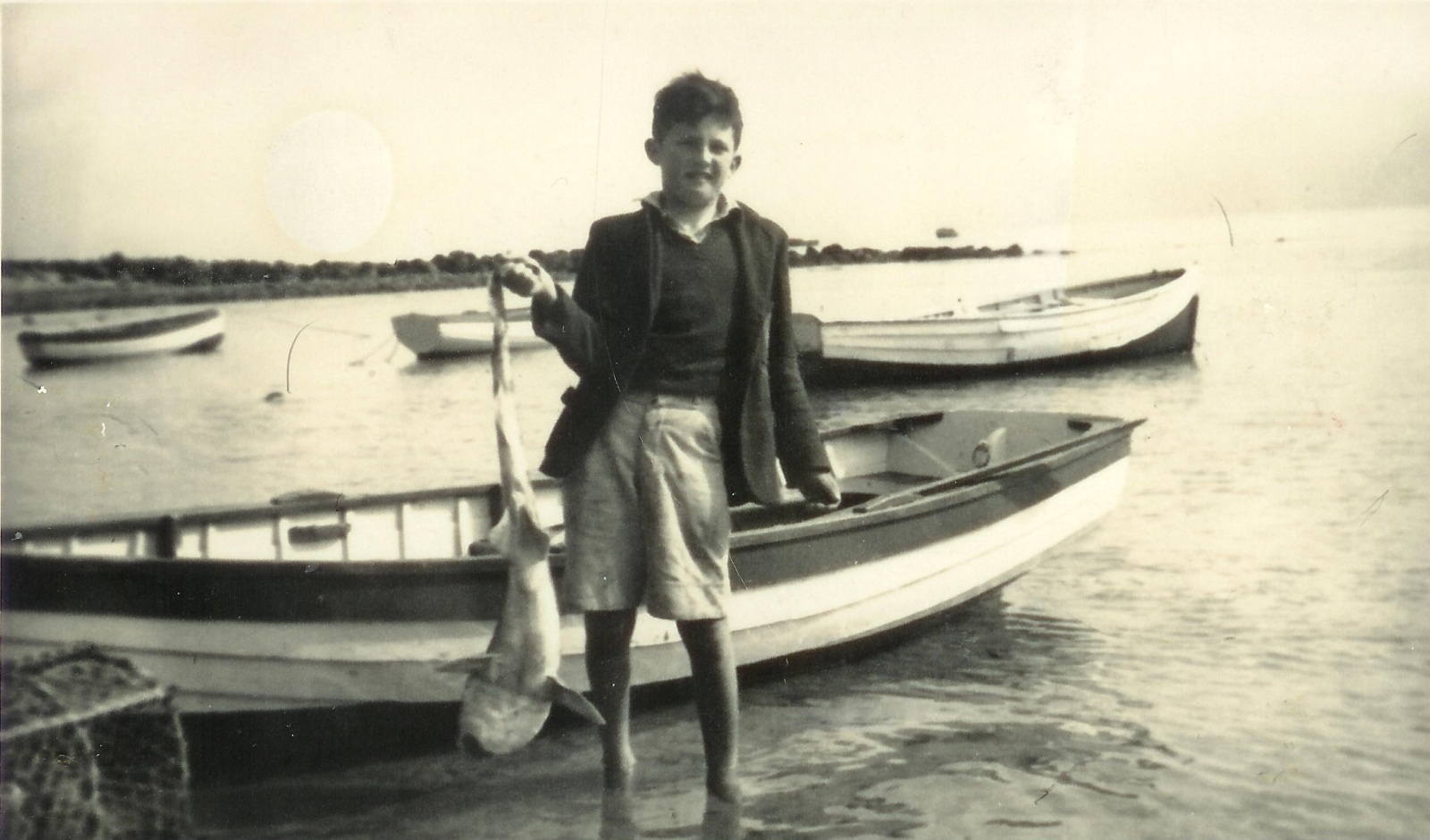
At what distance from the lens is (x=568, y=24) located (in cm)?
328

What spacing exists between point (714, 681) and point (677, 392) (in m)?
0.65

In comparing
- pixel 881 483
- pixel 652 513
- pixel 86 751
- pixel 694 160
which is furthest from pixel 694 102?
pixel 881 483

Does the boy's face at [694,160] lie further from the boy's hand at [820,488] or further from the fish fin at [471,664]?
the fish fin at [471,664]

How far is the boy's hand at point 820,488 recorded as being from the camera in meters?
2.68

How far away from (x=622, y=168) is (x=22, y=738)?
2.02m

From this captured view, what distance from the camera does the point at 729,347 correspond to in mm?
2555

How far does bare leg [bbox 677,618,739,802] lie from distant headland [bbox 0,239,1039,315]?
45.1 inches

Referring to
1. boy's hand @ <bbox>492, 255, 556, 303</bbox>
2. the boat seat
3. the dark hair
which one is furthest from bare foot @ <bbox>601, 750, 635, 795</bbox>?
the boat seat

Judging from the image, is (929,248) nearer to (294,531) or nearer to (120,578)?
(294,531)

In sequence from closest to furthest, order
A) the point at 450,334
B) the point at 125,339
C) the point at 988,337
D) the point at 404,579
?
1. the point at 404,579
2. the point at 125,339
3. the point at 988,337
4. the point at 450,334

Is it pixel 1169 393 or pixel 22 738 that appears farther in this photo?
pixel 1169 393

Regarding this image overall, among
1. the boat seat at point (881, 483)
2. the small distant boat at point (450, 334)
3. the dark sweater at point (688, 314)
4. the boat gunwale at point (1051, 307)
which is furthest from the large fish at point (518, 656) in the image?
the small distant boat at point (450, 334)

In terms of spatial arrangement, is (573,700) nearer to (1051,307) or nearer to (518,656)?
(518,656)

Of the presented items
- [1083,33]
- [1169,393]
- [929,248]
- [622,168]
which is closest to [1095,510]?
[929,248]
